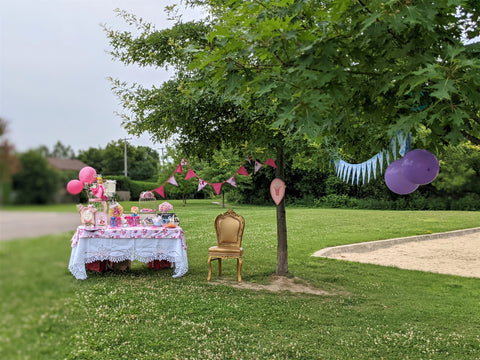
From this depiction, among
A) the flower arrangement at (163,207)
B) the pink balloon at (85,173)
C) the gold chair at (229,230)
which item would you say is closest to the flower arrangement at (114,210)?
the flower arrangement at (163,207)

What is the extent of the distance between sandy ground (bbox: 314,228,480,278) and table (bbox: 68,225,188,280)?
211 inches

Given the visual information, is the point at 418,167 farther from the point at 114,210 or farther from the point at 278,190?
the point at 114,210

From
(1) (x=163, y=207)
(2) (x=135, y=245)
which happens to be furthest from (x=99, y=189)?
(1) (x=163, y=207)

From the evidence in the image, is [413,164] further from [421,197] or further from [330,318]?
[421,197]

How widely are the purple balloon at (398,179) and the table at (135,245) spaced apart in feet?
15.7

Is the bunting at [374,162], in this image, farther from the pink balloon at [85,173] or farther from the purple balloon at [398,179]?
the pink balloon at [85,173]

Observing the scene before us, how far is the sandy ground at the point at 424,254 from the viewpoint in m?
11.2

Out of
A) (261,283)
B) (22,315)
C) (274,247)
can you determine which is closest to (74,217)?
(22,315)

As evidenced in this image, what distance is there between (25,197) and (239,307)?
18.7 ft

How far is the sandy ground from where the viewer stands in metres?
11.2

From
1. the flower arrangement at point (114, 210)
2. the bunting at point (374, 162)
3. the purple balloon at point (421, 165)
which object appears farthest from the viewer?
the flower arrangement at point (114, 210)

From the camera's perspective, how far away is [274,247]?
13.2 metres

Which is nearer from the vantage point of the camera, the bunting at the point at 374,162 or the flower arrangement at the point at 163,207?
the bunting at the point at 374,162

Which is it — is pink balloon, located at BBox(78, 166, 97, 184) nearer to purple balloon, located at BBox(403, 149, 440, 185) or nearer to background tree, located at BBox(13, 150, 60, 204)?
background tree, located at BBox(13, 150, 60, 204)
